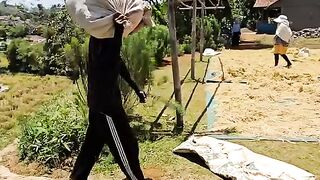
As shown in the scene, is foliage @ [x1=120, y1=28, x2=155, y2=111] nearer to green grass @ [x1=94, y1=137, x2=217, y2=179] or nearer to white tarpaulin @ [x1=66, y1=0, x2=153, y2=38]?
green grass @ [x1=94, y1=137, x2=217, y2=179]

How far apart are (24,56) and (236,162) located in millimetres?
11191

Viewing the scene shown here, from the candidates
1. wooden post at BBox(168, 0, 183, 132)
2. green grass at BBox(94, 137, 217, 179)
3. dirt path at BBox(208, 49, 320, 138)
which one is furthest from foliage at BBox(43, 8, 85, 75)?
green grass at BBox(94, 137, 217, 179)

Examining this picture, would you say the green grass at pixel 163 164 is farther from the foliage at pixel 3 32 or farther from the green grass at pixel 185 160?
the foliage at pixel 3 32

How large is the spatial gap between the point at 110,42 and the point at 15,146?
336 centimetres

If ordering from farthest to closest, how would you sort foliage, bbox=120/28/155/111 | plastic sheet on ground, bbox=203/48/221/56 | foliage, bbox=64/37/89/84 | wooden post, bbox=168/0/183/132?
plastic sheet on ground, bbox=203/48/221/56 → wooden post, bbox=168/0/183/132 → foliage, bbox=120/28/155/111 → foliage, bbox=64/37/89/84

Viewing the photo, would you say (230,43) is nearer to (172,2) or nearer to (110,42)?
(172,2)

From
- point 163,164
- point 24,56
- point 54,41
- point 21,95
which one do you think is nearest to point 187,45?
point 54,41

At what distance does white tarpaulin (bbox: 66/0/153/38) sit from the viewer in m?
2.98

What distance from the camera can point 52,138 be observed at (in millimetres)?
5160

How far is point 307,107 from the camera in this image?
7578 mm

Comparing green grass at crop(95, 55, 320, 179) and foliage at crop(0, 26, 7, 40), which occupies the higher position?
foliage at crop(0, 26, 7, 40)

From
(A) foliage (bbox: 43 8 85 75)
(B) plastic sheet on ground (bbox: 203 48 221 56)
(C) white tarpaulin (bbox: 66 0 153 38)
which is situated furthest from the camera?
(B) plastic sheet on ground (bbox: 203 48 221 56)

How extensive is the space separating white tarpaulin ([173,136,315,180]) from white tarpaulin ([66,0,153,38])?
1863 millimetres

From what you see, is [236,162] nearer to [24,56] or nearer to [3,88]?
[3,88]
